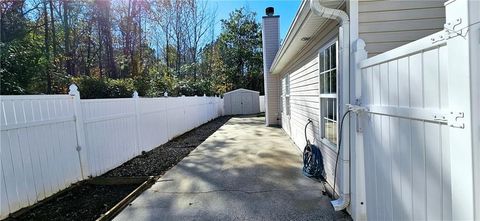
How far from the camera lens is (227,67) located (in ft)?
92.6

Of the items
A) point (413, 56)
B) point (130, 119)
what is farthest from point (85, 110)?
point (413, 56)

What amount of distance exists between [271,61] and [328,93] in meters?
9.28

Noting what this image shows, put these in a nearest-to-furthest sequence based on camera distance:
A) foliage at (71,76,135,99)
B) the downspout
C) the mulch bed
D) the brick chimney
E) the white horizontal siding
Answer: the downspout, the mulch bed, the white horizontal siding, foliage at (71,76,135,99), the brick chimney

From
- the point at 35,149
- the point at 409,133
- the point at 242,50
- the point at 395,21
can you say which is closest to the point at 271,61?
the point at 395,21

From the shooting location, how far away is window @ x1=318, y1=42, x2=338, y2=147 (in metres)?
3.94

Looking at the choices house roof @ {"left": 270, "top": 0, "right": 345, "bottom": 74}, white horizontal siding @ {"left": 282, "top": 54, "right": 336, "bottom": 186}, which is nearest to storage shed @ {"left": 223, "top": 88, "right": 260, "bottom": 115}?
white horizontal siding @ {"left": 282, "top": 54, "right": 336, "bottom": 186}

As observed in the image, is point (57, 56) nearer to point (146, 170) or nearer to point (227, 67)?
point (146, 170)

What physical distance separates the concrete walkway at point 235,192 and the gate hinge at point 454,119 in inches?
82.7

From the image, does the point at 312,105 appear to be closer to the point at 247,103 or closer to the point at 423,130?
the point at 423,130

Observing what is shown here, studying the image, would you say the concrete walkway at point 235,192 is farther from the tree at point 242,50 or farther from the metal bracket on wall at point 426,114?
the tree at point 242,50

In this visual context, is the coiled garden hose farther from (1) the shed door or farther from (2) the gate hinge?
(1) the shed door

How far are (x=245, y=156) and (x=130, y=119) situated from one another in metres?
2.70

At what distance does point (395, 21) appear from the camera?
3193 millimetres

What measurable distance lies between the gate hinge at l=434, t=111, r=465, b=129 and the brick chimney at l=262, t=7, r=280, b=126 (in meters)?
11.8
